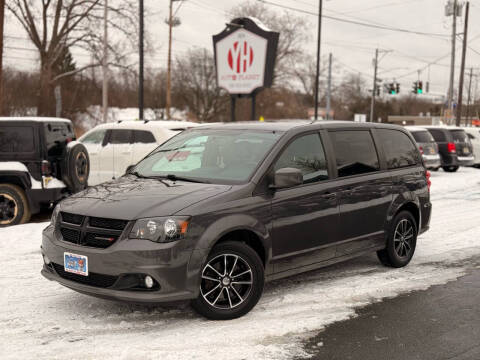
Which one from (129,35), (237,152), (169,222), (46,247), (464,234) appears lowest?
(464,234)

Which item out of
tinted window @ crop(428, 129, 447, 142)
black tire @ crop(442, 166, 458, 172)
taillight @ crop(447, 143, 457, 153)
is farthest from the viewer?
A: black tire @ crop(442, 166, 458, 172)

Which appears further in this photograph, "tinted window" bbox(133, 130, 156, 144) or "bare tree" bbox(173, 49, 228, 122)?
"bare tree" bbox(173, 49, 228, 122)

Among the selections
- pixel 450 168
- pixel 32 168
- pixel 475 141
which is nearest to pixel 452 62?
pixel 475 141

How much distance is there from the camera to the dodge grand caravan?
4449 millimetres

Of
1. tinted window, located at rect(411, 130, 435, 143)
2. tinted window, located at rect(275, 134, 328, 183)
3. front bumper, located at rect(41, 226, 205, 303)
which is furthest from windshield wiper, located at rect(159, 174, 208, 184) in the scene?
tinted window, located at rect(411, 130, 435, 143)

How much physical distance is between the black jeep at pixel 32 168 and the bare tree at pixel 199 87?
56507mm

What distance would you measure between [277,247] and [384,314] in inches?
42.7

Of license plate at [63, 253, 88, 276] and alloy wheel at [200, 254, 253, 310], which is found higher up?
license plate at [63, 253, 88, 276]

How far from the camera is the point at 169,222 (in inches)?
175

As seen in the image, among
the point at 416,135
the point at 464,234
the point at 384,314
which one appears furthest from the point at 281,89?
the point at 384,314

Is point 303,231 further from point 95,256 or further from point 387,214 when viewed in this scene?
point 95,256

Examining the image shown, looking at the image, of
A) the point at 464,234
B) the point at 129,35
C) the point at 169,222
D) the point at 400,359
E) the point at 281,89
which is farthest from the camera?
the point at 281,89

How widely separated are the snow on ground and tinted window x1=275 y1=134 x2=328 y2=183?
116cm

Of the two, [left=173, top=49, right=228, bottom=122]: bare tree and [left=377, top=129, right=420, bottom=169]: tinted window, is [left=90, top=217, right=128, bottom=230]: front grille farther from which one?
[left=173, top=49, right=228, bottom=122]: bare tree
